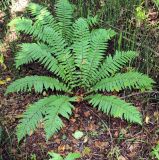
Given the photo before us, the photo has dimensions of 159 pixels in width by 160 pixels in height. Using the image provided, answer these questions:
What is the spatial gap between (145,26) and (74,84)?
3.96 ft

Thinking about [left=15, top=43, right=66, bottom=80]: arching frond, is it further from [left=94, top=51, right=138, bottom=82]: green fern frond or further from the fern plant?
[left=94, top=51, right=138, bottom=82]: green fern frond

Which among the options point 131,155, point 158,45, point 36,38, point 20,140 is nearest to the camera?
point 131,155

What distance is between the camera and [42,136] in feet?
13.1

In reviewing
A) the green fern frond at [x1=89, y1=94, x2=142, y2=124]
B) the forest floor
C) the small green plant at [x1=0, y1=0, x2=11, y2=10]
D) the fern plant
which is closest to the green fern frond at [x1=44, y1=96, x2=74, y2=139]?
the fern plant

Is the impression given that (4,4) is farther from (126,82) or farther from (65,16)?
(126,82)

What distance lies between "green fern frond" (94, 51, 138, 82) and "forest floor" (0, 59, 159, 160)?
0.40 metres

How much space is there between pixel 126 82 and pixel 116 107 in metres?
0.36

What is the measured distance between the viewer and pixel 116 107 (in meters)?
3.85

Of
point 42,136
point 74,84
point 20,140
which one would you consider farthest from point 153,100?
point 20,140

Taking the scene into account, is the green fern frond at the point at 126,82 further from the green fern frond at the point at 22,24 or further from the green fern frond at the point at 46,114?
the green fern frond at the point at 22,24

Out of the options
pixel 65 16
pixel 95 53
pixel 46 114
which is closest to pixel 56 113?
pixel 46 114

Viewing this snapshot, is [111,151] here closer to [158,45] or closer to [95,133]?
[95,133]

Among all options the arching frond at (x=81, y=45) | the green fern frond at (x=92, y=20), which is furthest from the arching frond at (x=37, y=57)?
the green fern frond at (x=92, y=20)

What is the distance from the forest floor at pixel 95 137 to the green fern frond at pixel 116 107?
140 mm
